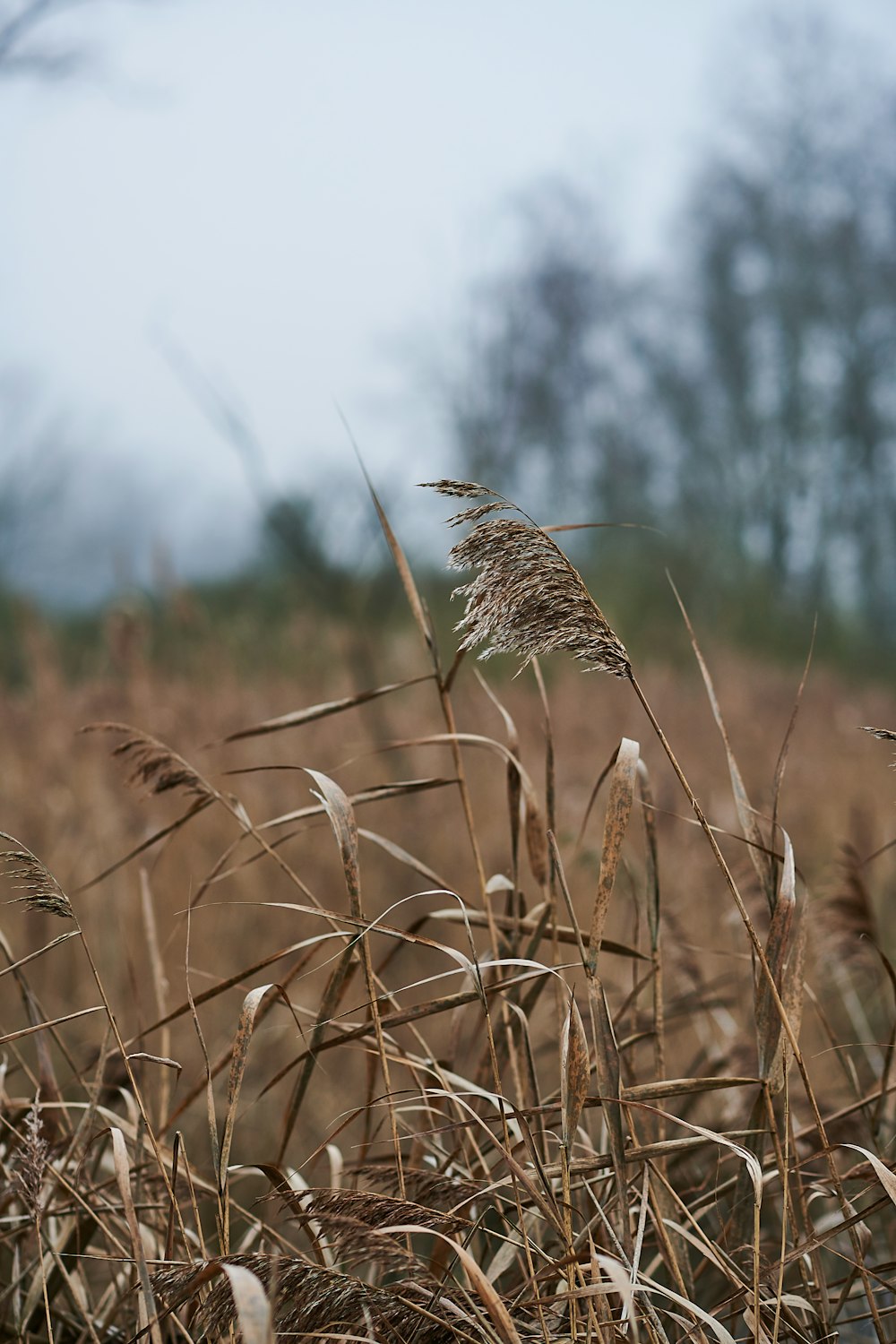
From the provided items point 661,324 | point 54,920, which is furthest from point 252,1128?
point 661,324

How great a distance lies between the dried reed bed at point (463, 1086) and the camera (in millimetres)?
853

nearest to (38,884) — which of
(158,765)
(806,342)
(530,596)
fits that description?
(158,765)

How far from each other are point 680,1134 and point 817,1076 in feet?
3.94

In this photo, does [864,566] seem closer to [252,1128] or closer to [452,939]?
[452,939]

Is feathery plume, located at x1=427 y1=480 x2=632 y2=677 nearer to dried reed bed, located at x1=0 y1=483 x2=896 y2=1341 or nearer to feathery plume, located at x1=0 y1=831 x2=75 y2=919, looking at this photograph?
dried reed bed, located at x1=0 y1=483 x2=896 y2=1341

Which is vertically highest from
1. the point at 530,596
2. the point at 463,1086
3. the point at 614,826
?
the point at 530,596

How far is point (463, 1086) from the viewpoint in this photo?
1.17 metres

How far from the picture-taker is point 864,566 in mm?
18156

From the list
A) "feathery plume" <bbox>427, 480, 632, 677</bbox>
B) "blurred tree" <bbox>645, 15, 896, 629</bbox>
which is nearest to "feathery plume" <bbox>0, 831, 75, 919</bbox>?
"feathery plume" <bbox>427, 480, 632, 677</bbox>

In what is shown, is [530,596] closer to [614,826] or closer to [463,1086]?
[614,826]

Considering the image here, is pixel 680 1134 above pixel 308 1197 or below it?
below

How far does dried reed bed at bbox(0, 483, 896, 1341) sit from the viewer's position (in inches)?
33.6

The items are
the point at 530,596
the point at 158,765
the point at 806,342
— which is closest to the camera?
the point at 530,596

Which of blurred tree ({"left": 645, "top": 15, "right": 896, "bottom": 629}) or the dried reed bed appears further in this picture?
blurred tree ({"left": 645, "top": 15, "right": 896, "bottom": 629})
